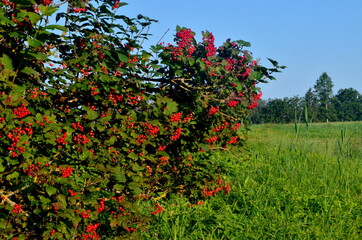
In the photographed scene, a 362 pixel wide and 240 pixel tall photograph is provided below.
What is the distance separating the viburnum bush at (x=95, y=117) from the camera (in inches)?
124

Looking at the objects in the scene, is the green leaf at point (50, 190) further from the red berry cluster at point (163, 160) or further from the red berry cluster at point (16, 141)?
the red berry cluster at point (163, 160)

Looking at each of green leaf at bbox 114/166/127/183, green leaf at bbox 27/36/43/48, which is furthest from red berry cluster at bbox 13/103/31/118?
green leaf at bbox 114/166/127/183

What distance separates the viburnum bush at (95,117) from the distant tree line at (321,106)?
50.7 meters

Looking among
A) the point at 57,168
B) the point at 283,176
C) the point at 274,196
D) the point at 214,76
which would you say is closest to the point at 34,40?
the point at 57,168

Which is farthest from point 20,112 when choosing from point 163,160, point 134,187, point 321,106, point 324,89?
point 324,89

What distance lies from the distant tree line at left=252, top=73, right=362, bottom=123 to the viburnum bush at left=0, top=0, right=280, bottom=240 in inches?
1995

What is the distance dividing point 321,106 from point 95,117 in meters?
→ 83.7

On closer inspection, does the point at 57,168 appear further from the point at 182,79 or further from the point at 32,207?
the point at 182,79

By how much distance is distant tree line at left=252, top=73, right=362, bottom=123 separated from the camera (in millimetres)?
58156

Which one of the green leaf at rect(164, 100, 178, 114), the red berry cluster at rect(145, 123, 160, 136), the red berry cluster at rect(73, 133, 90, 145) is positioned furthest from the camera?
the green leaf at rect(164, 100, 178, 114)

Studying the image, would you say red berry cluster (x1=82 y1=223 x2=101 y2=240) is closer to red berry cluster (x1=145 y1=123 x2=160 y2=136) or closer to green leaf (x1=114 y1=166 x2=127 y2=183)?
green leaf (x1=114 y1=166 x2=127 y2=183)

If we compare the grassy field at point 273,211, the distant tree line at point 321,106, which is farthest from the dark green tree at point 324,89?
the grassy field at point 273,211

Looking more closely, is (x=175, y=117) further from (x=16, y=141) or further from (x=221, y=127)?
(x=16, y=141)

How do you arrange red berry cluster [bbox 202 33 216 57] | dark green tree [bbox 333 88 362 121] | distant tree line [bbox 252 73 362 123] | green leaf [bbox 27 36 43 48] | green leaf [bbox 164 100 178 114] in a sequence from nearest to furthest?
green leaf [bbox 27 36 43 48] < green leaf [bbox 164 100 178 114] < red berry cluster [bbox 202 33 216 57] < distant tree line [bbox 252 73 362 123] < dark green tree [bbox 333 88 362 121]
